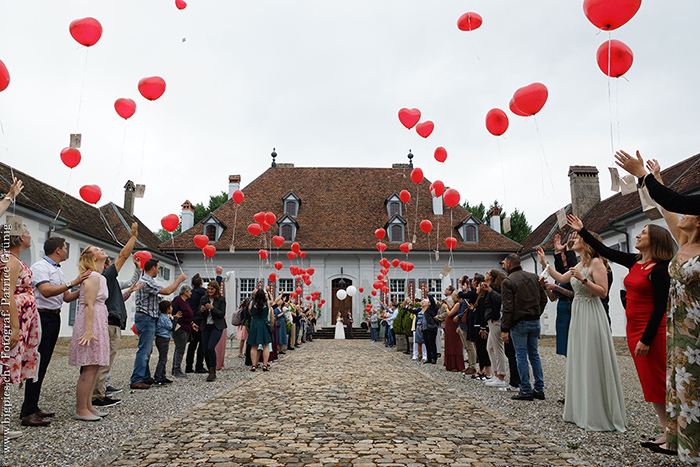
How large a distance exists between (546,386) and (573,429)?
11.2 ft

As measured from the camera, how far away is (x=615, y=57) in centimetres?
592

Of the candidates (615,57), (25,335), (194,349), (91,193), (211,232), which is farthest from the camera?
(211,232)

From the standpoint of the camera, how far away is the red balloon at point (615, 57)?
5895 millimetres

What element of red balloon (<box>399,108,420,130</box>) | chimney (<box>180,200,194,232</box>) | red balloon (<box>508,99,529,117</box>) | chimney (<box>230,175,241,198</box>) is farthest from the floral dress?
chimney (<box>230,175,241,198</box>)

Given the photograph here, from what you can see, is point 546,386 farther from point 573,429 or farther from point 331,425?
point 331,425

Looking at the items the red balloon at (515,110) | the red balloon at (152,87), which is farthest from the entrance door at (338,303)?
the red balloon at (515,110)

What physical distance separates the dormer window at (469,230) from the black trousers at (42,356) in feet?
88.1

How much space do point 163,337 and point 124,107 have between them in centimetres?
402

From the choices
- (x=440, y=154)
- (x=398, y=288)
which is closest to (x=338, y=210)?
(x=398, y=288)

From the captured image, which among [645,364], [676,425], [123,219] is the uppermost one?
[123,219]

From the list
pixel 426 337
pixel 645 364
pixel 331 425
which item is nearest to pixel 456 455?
pixel 331 425

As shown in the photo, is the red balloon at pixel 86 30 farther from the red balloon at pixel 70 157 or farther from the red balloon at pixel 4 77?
the red balloon at pixel 4 77

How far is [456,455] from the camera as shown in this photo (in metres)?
3.93

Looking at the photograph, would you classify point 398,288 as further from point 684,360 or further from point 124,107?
point 684,360
